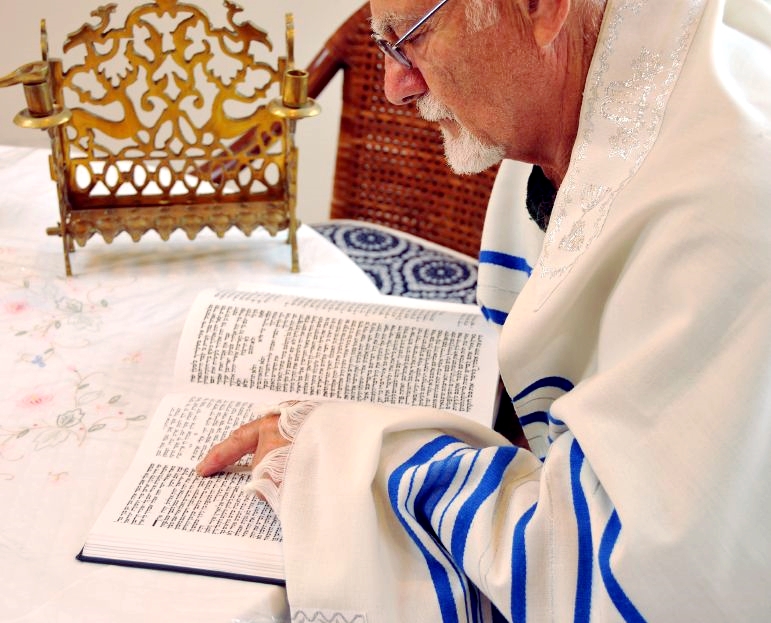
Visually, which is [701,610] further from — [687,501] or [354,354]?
[354,354]

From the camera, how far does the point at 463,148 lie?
1.12 meters

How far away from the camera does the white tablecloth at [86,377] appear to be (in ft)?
2.85

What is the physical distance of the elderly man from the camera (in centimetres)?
74

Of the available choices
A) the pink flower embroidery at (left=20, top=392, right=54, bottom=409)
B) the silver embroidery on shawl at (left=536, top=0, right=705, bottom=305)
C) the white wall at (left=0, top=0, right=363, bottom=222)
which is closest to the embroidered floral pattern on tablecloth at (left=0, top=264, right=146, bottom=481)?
the pink flower embroidery at (left=20, top=392, right=54, bottom=409)

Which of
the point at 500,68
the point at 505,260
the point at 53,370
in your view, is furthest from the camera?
the point at 505,260

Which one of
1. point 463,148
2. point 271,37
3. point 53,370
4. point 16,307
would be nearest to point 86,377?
point 53,370

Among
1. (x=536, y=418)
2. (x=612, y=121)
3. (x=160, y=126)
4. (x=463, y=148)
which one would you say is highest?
(x=612, y=121)

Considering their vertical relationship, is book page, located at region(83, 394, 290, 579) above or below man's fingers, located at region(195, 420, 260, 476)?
below

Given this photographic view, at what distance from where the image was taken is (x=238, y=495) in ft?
3.21

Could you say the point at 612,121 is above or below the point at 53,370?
above

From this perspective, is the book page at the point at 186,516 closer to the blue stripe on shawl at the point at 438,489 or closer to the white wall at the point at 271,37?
the blue stripe on shawl at the point at 438,489

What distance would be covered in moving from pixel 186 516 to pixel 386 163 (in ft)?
3.83

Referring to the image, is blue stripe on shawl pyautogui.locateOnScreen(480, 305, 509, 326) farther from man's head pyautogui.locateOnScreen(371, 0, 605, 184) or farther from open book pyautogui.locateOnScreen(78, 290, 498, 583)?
man's head pyautogui.locateOnScreen(371, 0, 605, 184)

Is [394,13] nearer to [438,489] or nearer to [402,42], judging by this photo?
[402,42]
